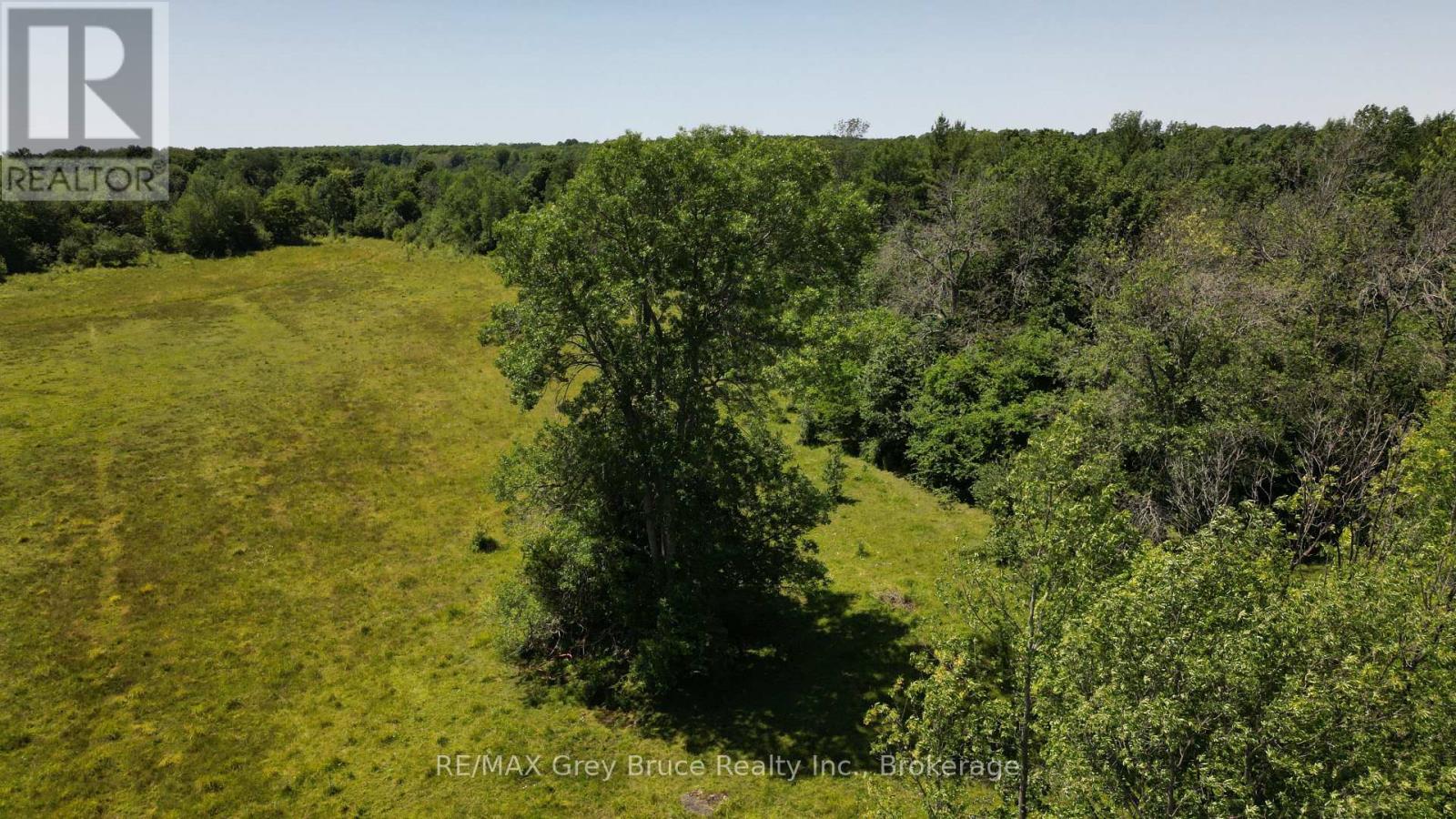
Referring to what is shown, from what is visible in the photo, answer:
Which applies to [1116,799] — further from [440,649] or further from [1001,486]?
[440,649]

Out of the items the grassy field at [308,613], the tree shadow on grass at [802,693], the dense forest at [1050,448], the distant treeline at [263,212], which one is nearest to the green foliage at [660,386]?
the dense forest at [1050,448]

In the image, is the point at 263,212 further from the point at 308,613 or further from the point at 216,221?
the point at 308,613

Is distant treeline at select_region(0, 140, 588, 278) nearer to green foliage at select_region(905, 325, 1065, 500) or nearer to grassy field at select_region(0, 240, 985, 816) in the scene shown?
grassy field at select_region(0, 240, 985, 816)

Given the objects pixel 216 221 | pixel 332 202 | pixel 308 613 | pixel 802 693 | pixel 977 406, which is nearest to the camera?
pixel 802 693

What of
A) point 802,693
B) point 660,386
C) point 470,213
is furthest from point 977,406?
point 470,213

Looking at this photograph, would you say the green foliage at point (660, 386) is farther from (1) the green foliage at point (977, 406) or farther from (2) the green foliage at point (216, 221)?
(2) the green foliage at point (216, 221)

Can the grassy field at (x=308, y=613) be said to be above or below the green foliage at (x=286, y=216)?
below
